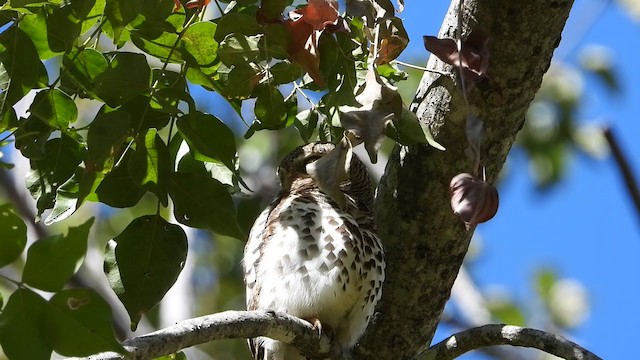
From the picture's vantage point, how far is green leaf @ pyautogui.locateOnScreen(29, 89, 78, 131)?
103 inches

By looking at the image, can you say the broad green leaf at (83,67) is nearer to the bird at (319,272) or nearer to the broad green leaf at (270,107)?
the broad green leaf at (270,107)

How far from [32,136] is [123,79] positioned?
32 centimetres

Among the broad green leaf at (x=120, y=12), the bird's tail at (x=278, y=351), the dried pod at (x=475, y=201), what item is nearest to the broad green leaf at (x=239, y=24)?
the broad green leaf at (x=120, y=12)

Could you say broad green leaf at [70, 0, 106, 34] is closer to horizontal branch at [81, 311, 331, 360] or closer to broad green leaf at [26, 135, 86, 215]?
broad green leaf at [26, 135, 86, 215]

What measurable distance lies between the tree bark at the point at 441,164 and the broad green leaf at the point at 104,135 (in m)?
0.93

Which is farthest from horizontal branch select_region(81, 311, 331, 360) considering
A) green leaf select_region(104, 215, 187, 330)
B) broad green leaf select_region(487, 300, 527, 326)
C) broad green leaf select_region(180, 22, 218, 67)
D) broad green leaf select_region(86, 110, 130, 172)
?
broad green leaf select_region(487, 300, 527, 326)

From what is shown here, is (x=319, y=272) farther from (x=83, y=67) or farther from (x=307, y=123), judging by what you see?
(x=83, y=67)

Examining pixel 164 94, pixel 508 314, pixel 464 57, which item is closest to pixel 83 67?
pixel 164 94

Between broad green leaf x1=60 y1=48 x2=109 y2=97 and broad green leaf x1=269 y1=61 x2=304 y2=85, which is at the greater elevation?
broad green leaf x1=269 y1=61 x2=304 y2=85

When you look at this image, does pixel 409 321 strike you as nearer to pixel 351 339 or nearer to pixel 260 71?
pixel 351 339

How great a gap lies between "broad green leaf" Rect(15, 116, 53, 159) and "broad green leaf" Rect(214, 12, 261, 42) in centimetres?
52

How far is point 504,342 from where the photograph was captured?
304 centimetres

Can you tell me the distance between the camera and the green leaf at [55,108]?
2604mm

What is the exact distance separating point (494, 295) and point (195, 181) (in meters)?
5.86
